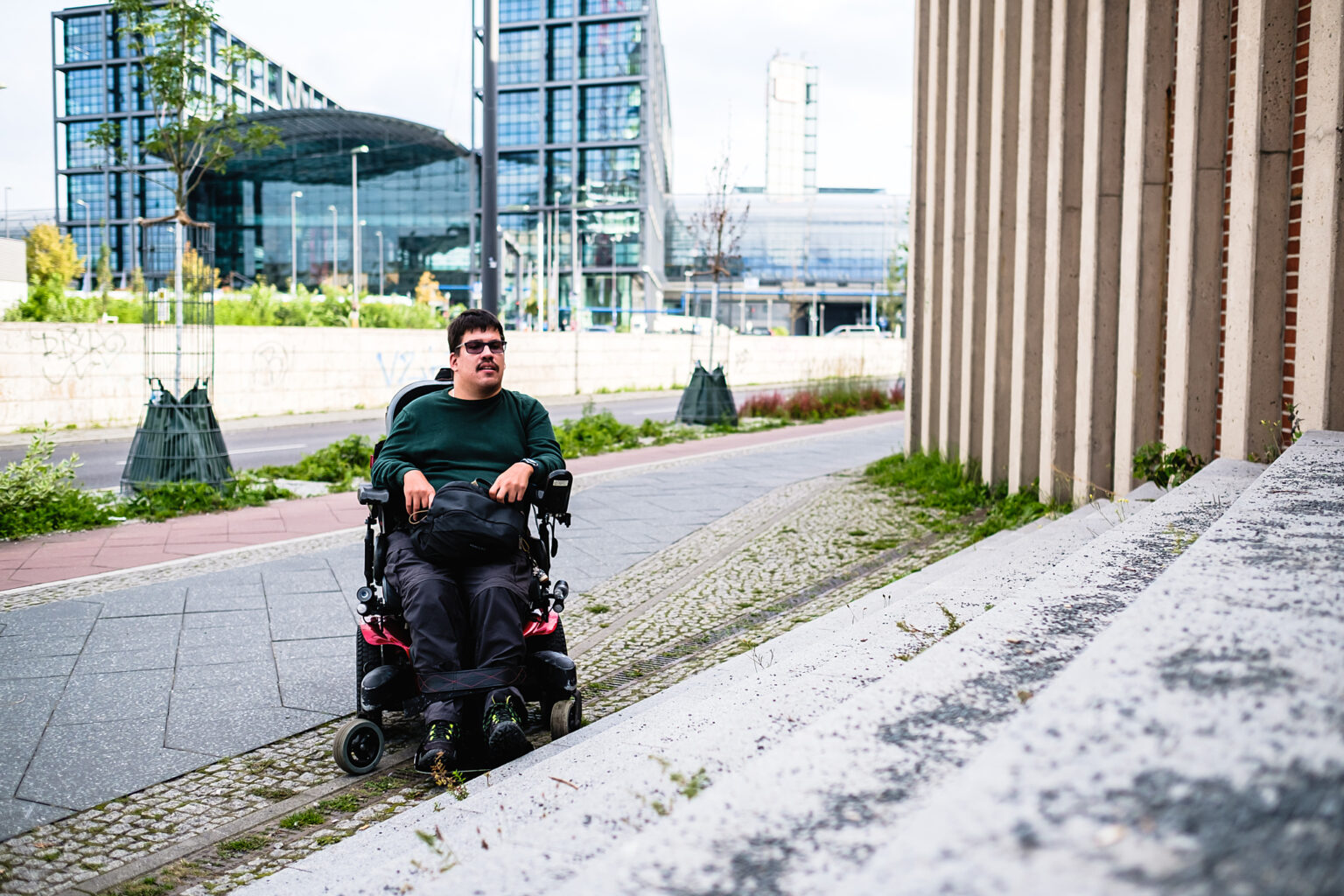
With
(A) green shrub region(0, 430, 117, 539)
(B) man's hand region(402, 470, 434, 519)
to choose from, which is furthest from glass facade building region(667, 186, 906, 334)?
(B) man's hand region(402, 470, 434, 519)

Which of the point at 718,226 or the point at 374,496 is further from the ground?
the point at 718,226

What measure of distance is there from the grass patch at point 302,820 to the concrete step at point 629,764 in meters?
0.34

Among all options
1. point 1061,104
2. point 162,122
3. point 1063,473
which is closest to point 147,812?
point 1063,473

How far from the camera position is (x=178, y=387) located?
34.2ft

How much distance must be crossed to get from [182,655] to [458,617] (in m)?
1.84

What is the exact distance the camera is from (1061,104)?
783 cm

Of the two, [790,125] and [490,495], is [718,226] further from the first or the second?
[790,125]

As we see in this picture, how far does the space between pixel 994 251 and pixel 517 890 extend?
8359mm

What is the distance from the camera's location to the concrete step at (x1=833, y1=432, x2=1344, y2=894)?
1031 mm

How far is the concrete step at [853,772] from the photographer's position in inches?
53.2

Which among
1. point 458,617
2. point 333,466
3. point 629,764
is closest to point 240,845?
point 458,617

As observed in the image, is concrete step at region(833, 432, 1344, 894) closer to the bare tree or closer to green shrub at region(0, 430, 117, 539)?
green shrub at region(0, 430, 117, 539)

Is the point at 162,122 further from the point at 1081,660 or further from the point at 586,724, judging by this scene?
the point at 1081,660

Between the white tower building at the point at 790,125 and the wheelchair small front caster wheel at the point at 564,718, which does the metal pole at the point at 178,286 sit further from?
the white tower building at the point at 790,125
